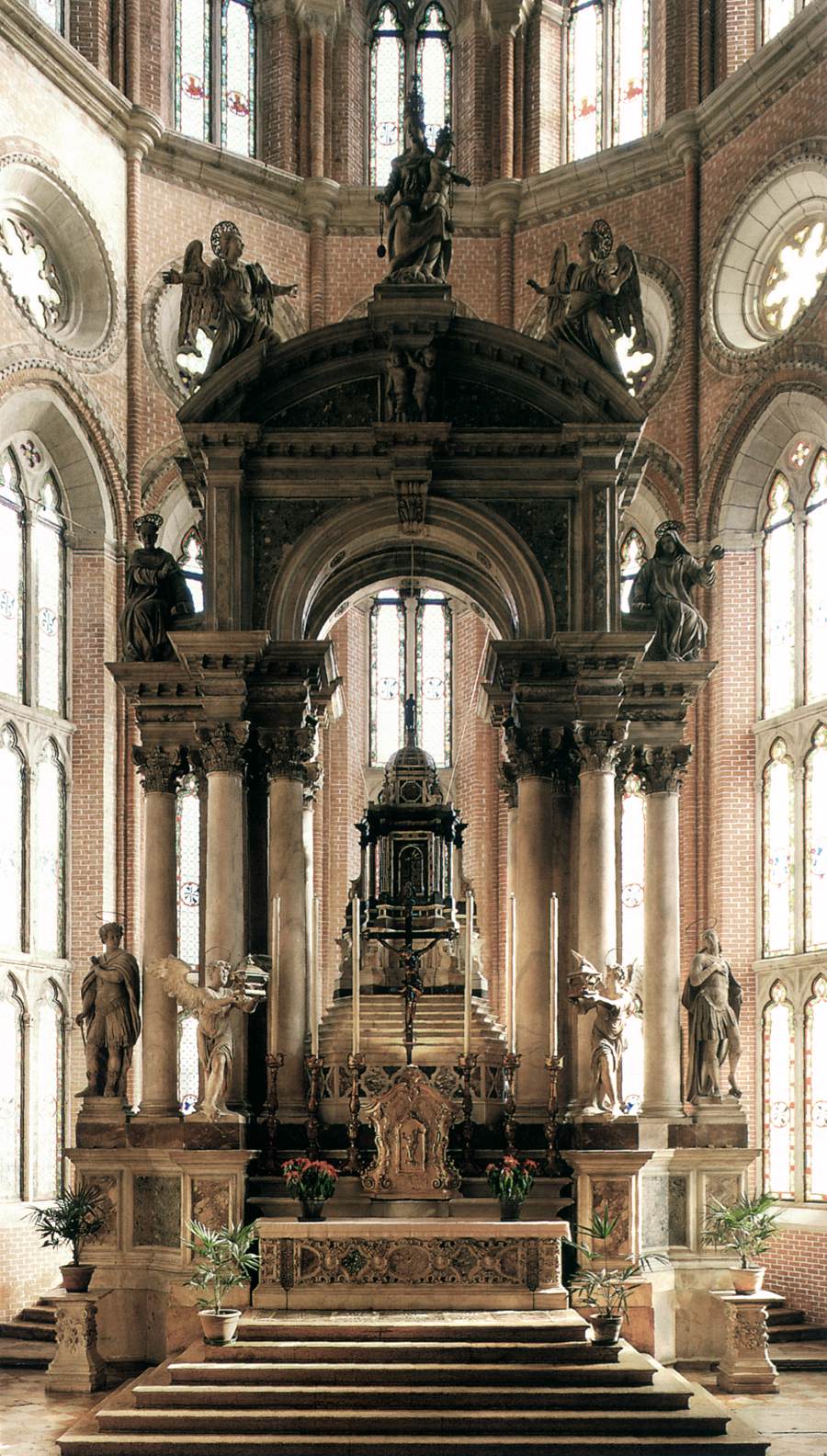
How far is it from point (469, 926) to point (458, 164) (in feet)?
54.3

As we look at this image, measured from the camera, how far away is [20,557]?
84.4 ft

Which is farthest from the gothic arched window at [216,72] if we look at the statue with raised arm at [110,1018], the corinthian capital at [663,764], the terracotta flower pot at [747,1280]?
the terracotta flower pot at [747,1280]

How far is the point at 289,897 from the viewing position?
18875 millimetres

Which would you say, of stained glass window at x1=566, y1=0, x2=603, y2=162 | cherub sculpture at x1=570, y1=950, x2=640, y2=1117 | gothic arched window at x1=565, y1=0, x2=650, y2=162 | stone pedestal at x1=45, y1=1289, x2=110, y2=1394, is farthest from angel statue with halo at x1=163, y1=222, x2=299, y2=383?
stained glass window at x1=566, y1=0, x2=603, y2=162

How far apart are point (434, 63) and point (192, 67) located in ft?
13.6

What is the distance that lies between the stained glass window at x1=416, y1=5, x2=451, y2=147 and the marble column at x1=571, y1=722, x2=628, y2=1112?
1590 centimetres

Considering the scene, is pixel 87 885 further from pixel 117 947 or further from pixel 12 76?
pixel 12 76

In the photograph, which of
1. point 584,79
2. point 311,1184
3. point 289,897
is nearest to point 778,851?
point 289,897

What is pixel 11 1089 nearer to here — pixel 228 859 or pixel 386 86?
pixel 228 859

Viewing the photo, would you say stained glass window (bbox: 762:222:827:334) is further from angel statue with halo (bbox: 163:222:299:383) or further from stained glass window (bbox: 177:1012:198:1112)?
stained glass window (bbox: 177:1012:198:1112)

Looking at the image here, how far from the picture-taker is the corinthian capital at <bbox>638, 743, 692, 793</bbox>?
63.8 ft

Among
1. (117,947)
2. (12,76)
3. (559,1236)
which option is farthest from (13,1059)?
(12,76)

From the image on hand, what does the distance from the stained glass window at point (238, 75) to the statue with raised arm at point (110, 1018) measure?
15.3 meters

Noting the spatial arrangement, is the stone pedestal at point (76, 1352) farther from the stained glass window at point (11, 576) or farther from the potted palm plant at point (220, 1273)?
the stained glass window at point (11, 576)
